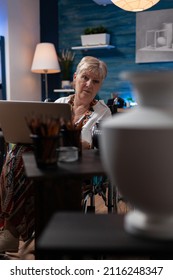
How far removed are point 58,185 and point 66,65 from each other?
4.14m

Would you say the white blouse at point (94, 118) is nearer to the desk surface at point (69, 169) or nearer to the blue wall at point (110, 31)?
the desk surface at point (69, 169)

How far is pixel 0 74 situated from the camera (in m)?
4.46

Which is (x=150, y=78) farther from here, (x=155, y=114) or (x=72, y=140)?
(x=72, y=140)

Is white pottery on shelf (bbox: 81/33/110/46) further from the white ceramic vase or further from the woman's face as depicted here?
the white ceramic vase

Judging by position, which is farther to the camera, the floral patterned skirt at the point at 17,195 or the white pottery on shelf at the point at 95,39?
the white pottery on shelf at the point at 95,39

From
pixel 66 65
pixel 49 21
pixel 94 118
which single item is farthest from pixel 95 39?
pixel 94 118

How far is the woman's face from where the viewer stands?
86.7 inches

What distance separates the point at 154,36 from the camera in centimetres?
447

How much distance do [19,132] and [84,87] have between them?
25.1 inches

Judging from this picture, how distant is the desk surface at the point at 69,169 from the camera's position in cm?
93

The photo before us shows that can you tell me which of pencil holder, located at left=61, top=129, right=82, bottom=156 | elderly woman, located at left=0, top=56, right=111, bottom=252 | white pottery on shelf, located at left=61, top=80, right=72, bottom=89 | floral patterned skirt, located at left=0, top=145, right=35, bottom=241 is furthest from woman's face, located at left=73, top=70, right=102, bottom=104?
white pottery on shelf, located at left=61, top=80, right=72, bottom=89

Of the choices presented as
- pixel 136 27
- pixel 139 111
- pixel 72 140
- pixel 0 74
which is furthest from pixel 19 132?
pixel 136 27

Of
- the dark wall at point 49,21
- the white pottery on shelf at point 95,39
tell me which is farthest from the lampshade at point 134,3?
the dark wall at point 49,21

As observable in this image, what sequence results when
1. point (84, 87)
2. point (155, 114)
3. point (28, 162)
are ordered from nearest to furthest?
point (155, 114) < point (28, 162) < point (84, 87)
